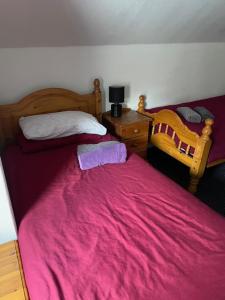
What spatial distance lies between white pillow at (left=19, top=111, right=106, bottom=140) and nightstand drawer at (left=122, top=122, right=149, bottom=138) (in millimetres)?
350

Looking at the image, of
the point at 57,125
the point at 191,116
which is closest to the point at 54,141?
the point at 57,125

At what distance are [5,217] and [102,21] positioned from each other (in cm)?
185

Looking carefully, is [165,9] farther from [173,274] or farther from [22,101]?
[173,274]

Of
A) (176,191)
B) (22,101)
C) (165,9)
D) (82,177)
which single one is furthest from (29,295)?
(165,9)

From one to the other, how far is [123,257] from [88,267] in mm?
166

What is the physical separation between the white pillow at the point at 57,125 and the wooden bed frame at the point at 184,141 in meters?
0.72

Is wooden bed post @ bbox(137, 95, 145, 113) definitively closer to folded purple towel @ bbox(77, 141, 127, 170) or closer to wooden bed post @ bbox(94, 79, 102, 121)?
wooden bed post @ bbox(94, 79, 102, 121)

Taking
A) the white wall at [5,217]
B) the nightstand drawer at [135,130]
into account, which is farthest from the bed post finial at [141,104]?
the white wall at [5,217]

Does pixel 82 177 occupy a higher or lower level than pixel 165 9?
lower

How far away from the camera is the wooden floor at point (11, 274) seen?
38.7 inches

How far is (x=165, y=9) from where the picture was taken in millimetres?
2236

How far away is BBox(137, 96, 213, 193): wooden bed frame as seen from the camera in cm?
209

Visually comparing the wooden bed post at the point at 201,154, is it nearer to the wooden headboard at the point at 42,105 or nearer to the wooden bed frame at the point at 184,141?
the wooden bed frame at the point at 184,141

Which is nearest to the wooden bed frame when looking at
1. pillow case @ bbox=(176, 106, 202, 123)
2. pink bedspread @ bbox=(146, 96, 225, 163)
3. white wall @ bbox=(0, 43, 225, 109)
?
pink bedspread @ bbox=(146, 96, 225, 163)
